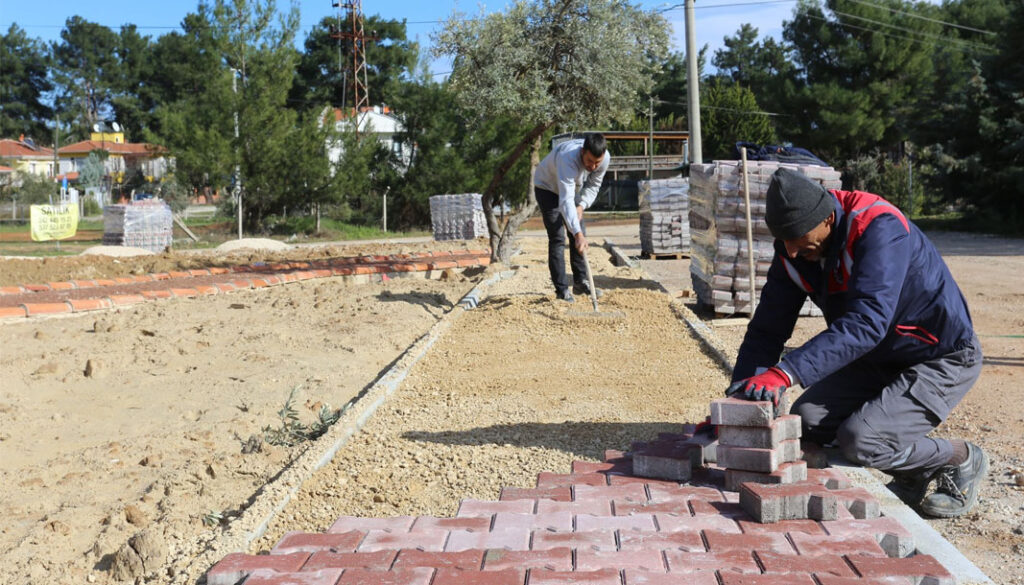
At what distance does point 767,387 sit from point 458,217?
62.3ft

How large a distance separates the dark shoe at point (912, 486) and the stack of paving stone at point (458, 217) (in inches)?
706

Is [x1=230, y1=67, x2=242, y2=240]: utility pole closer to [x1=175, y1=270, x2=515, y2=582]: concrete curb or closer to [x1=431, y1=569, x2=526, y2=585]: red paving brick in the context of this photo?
[x1=175, y1=270, x2=515, y2=582]: concrete curb

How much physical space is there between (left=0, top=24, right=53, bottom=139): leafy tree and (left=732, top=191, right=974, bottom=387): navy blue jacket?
70.6 meters

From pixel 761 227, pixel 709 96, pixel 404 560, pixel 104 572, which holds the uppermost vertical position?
pixel 709 96

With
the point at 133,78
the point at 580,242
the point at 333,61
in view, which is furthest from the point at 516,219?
the point at 133,78

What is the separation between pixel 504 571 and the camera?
2.54 metres

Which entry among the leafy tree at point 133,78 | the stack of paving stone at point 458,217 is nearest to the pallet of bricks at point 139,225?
the stack of paving stone at point 458,217

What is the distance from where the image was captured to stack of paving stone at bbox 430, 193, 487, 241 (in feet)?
71.2

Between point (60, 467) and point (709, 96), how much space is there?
46092mm

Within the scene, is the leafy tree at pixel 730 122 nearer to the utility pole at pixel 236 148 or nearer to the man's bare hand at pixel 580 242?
the utility pole at pixel 236 148

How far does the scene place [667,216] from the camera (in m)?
16.0

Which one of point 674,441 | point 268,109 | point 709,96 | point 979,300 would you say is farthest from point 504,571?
point 709,96

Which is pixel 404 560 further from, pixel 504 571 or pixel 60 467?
pixel 60 467

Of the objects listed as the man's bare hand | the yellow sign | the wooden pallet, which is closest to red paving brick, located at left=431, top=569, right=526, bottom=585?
the man's bare hand
